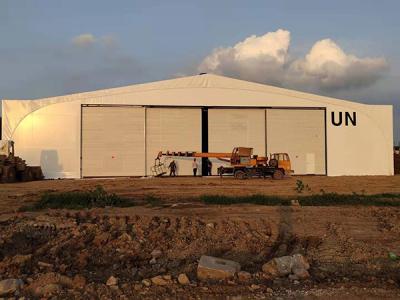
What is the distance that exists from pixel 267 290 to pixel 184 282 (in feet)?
3.81

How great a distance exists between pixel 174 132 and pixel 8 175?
1282 cm

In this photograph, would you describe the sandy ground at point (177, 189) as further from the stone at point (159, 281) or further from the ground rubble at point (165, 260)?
the stone at point (159, 281)

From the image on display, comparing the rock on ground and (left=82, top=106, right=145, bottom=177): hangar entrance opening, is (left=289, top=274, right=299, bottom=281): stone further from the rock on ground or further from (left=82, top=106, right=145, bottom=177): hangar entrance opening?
(left=82, top=106, right=145, bottom=177): hangar entrance opening

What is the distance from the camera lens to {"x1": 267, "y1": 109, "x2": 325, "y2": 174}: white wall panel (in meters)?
Result: 39.4

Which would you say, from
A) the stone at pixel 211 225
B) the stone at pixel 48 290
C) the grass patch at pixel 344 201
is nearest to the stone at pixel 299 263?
the stone at pixel 48 290

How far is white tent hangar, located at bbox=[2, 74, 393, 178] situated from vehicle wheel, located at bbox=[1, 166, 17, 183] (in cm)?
312

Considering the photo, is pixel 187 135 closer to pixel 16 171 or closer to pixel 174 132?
pixel 174 132

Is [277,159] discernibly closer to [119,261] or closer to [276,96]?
[276,96]

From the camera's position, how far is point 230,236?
1021 centimetres

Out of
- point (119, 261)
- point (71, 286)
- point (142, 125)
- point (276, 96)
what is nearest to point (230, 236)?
point (119, 261)

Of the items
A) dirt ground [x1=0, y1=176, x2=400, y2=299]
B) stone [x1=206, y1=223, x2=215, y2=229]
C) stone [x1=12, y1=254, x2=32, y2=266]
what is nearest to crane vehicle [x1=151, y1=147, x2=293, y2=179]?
dirt ground [x1=0, y1=176, x2=400, y2=299]

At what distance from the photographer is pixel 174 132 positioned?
125ft

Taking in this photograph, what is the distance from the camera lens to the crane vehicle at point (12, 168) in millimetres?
31250

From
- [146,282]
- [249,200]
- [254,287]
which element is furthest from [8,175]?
[254,287]
